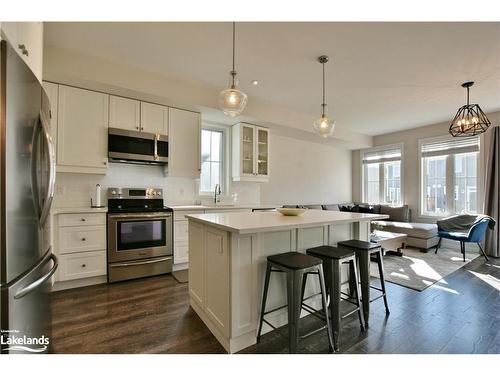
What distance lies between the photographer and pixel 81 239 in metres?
2.80

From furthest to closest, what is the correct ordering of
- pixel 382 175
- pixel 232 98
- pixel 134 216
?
pixel 382 175 → pixel 134 216 → pixel 232 98

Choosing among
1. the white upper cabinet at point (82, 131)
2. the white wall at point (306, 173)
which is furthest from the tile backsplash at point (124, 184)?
the white wall at point (306, 173)

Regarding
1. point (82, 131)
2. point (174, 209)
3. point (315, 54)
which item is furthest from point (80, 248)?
point (315, 54)

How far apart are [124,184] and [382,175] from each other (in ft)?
19.7

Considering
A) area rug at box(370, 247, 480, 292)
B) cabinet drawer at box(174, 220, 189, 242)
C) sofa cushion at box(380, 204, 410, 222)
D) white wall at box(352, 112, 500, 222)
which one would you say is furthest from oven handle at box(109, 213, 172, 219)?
white wall at box(352, 112, 500, 222)

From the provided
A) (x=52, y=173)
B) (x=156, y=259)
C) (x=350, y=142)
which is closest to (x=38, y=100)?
(x=52, y=173)

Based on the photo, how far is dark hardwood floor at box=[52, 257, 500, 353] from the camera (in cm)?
176

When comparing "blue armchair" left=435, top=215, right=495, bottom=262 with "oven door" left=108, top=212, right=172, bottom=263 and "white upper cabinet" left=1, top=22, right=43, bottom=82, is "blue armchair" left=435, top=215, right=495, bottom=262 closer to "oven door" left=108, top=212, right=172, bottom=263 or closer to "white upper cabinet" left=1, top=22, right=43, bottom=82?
"oven door" left=108, top=212, right=172, bottom=263

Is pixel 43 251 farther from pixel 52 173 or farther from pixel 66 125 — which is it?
pixel 66 125

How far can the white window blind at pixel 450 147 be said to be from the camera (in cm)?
485

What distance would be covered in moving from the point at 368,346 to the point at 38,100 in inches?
106

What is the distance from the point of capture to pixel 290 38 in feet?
7.82

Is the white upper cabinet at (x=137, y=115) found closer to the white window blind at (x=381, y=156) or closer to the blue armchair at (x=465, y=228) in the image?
the blue armchair at (x=465, y=228)

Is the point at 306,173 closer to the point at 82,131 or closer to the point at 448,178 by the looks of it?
the point at 448,178
